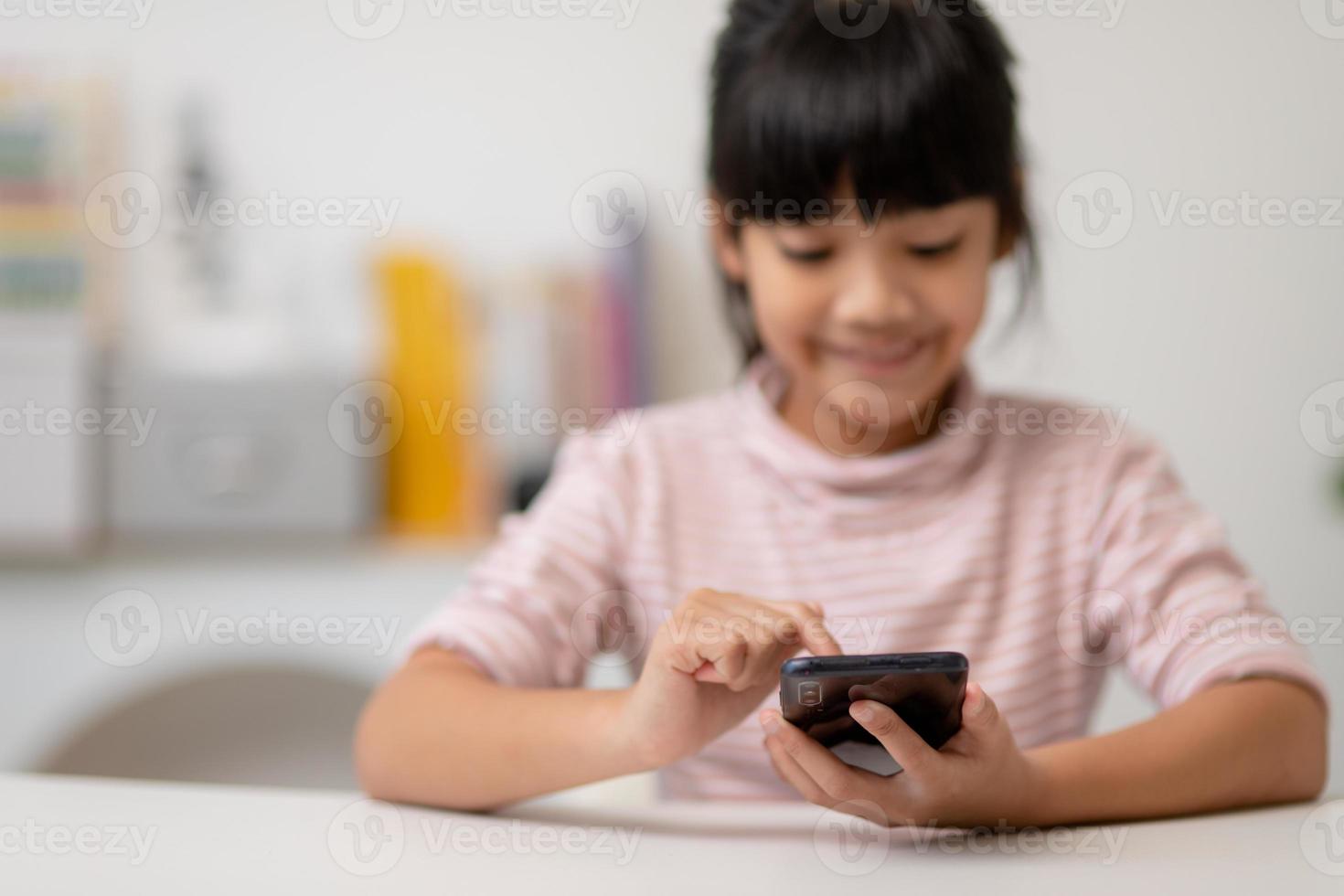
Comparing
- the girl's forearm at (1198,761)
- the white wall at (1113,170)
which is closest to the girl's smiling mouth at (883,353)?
the girl's forearm at (1198,761)

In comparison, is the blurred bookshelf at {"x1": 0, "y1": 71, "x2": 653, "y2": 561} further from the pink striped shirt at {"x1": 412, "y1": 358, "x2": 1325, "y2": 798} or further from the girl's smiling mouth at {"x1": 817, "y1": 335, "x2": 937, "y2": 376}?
the girl's smiling mouth at {"x1": 817, "y1": 335, "x2": 937, "y2": 376}

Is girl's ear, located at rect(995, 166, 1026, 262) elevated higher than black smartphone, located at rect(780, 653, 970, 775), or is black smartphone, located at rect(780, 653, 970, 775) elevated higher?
girl's ear, located at rect(995, 166, 1026, 262)

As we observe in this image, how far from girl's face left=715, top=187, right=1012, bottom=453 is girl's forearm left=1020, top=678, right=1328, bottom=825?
261 mm

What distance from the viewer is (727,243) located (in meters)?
0.90

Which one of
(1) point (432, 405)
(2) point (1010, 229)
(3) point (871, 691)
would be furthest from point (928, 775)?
(1) point (432, 405)

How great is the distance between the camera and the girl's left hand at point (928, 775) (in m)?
0.51

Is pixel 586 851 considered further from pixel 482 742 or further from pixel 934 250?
pixel 934 250

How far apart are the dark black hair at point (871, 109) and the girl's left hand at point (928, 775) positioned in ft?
1.12

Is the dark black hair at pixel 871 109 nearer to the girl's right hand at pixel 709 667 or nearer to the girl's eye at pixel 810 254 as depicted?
the girl's eye at pixel 810 254

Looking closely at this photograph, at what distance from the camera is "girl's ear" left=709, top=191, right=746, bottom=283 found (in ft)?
2.84

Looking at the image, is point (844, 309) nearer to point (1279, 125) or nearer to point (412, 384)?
point (412, 384)

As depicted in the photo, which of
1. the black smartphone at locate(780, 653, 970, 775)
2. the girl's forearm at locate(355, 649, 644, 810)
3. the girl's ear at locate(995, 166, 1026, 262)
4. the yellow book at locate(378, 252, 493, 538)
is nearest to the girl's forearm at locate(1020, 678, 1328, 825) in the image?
the black smartphone at locate(780, 653, 970, 775)

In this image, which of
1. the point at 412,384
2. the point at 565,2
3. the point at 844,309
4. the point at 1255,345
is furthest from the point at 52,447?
the point at 1255,345

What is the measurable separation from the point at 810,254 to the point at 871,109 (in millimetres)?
92
